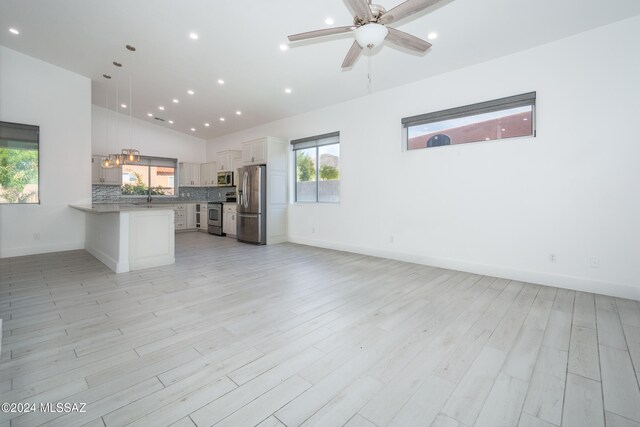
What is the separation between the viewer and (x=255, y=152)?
700 centimetres

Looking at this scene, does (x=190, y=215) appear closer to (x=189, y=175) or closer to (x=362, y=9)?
(x=189, y=175)

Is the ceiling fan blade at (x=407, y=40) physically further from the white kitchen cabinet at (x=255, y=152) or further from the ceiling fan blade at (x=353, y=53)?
the white kitchen cabinet at (x=255, y=152)

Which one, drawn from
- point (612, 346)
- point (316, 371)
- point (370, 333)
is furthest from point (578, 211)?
point (316, 371)

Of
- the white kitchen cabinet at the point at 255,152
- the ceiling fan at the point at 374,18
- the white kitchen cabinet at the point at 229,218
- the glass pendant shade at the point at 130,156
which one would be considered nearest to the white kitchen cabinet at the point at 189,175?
the white kitchen cabinet at the point at 229,218

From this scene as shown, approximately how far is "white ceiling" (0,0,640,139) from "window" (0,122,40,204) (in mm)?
1496

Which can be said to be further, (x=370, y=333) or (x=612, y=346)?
(x=370, y=333)

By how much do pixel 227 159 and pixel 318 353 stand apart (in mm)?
7684

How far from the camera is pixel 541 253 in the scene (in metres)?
3.64

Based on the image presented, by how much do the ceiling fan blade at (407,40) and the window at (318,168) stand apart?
3.19m

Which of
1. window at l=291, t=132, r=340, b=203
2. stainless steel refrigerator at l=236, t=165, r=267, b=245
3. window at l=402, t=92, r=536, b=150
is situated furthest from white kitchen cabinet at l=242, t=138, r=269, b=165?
window at l=402, t=92, r=536, b=150

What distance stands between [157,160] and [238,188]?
3818 millimetres

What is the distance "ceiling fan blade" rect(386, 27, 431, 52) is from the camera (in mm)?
2543

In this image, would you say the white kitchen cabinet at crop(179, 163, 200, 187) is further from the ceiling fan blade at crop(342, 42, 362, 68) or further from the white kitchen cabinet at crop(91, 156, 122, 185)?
the ceiling fan blade at crop(342, 42, 362, 68)

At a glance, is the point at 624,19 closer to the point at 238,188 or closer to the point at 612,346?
the point at 612,346
